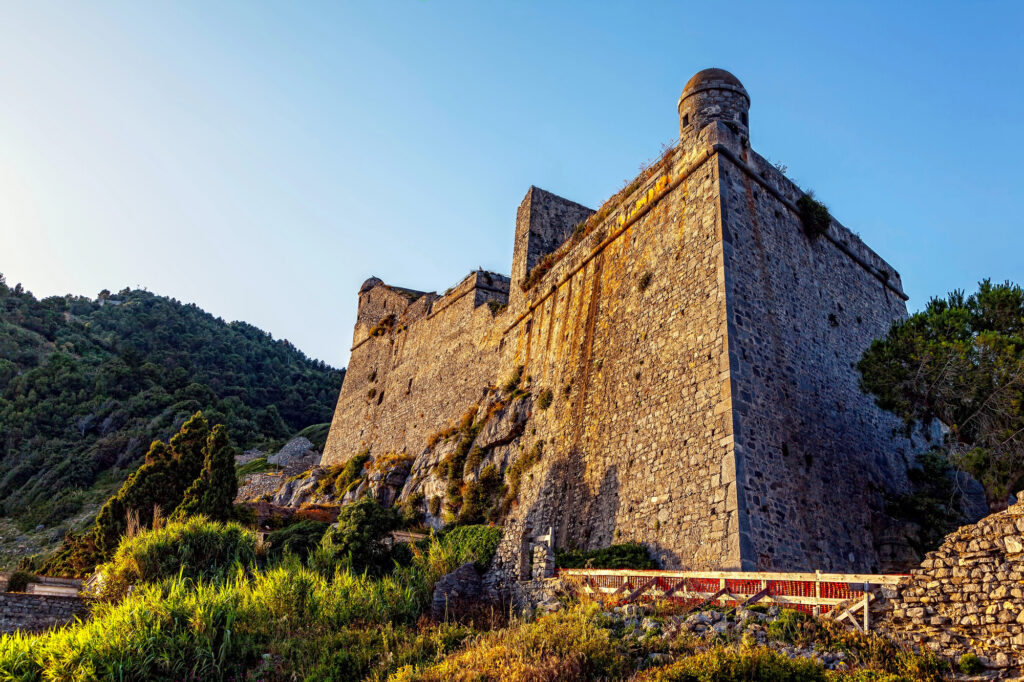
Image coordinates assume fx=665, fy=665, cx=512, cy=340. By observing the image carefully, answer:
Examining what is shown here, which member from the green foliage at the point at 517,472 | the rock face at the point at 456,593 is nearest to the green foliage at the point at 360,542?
the rock face at the point at 456,593

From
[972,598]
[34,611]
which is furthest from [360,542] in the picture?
[972,598]

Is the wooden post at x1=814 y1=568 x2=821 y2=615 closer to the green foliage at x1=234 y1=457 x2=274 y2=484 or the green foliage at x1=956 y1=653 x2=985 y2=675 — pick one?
the green foliage at x1=956 y1=653 x2=985 y2=675

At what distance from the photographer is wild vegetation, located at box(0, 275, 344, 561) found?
4247cm

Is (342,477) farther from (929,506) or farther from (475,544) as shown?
→ (929,506)

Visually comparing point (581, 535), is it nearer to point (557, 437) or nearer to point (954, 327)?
point (557, 437)

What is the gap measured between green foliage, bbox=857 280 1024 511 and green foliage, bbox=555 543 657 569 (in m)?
6.47

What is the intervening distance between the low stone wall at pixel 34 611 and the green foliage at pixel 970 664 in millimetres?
16860

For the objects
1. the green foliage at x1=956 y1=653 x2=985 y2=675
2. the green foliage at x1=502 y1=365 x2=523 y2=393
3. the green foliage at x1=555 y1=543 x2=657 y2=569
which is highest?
the green foliage at x1=502 y1=365 x2=523 y2=393

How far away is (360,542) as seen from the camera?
53.9 ft

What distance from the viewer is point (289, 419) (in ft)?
209

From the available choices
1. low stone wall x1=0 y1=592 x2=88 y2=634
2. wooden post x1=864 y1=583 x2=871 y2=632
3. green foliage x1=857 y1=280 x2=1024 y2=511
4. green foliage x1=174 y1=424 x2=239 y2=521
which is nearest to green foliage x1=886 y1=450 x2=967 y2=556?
green foliage x1=857 y1=280 x2=1024 y2=511

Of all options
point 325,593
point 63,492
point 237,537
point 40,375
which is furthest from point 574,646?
point 40,375

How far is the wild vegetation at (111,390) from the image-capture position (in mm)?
42469

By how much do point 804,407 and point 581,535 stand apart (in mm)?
5659
